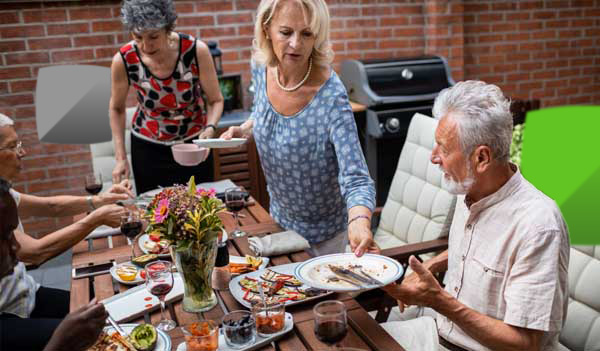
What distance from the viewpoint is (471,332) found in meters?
1.44

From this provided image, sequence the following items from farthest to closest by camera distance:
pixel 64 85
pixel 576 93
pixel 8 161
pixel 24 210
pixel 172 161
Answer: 1. pixel 576 93
2. pixel 64 85
3. pixel 172 161
4. pixel 24 210
5. pixel 8 161

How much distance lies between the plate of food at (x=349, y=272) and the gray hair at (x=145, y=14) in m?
1.39

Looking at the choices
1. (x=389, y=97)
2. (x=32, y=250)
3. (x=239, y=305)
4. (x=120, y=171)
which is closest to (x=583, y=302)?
(x=239, y=305)

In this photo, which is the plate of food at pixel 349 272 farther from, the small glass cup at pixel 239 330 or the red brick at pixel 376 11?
the red brick at pixel 376 11

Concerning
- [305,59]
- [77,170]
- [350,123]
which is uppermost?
[305,59]

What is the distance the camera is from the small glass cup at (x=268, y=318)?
1.44 m

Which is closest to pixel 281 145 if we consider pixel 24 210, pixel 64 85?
pixel 24 210

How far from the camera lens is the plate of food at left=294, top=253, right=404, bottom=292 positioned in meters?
1.52

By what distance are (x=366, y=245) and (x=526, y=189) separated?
452mm

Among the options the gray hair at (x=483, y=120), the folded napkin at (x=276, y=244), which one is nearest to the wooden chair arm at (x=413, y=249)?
the folded napkin at (x=276, y=244)

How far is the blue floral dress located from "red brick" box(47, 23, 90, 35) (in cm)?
211

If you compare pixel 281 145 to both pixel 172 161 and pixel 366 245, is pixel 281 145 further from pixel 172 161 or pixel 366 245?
pixel 172 161

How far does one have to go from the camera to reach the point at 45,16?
3758mm

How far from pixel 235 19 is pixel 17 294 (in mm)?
2730
